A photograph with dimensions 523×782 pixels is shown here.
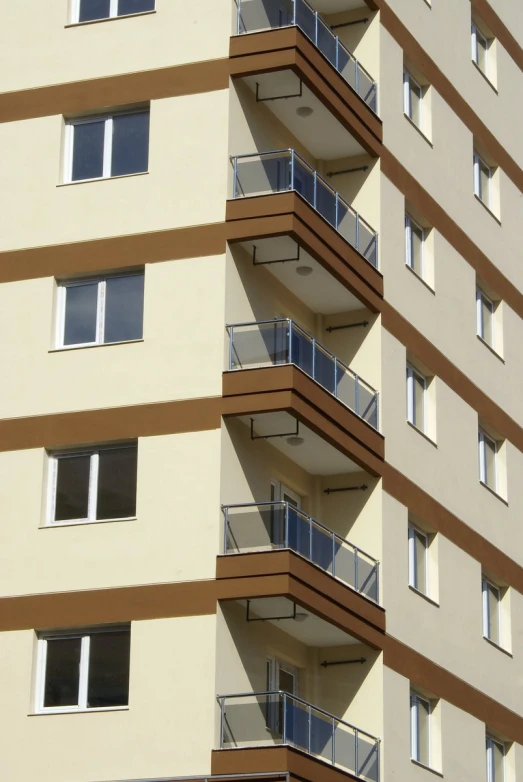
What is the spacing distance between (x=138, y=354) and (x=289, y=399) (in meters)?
3.07

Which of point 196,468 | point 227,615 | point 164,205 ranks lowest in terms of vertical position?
point 227,615

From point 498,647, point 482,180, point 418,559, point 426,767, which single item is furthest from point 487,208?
point 426,767

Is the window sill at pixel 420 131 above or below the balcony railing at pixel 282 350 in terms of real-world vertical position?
above

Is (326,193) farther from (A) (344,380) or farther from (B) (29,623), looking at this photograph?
(B) (29,623)

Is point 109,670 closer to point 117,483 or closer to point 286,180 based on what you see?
point 117,483

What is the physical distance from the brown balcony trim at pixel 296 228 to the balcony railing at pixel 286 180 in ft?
0.83

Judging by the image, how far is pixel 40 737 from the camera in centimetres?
3167

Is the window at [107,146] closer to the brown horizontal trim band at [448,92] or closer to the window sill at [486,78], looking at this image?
the brown horizontal trim band at [448,92]

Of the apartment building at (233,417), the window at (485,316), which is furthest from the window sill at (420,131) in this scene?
the window at (485,316)

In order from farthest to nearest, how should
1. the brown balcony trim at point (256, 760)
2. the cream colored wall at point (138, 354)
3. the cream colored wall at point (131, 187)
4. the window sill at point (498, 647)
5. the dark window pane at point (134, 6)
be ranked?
the window sill at point (498, 647)
the dark window pane at point (134, 6)
the cream colored wall at point (131, 187)
the cream colored wall at point (138, 354)
the brown balcony trim at point (256, 760)

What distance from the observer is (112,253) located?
114 ft

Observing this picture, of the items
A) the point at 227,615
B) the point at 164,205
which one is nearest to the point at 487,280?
the point at 164,205

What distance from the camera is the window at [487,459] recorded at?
142 ft

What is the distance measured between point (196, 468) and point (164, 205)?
5574 millimetres
